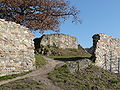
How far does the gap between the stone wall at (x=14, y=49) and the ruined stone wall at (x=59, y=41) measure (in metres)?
9.81

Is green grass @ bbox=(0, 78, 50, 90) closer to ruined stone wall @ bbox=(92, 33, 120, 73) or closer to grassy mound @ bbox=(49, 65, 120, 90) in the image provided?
grassy mound @ bbox=(49, 65, 120, 90)

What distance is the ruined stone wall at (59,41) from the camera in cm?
2583

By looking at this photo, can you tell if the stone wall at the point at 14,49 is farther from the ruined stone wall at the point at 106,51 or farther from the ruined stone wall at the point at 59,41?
the ruined stone wall at the point at 59,41

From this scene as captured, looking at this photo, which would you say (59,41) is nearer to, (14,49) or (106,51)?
(106,51)

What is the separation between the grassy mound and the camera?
12.6m

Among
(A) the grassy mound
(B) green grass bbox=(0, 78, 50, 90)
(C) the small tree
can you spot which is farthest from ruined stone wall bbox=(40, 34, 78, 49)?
(B) green grass bbox=(0, 78, 50, 90)

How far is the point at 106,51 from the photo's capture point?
20.0 meters

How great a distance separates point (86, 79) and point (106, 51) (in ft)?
21.9

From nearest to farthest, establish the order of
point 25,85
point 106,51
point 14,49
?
point 25,85, point 14,49, point 106,51

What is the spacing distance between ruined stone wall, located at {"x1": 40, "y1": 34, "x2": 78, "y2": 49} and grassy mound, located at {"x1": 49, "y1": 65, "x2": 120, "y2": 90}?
10181mm

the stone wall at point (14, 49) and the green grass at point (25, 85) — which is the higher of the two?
the stone wall at point (14, 49)

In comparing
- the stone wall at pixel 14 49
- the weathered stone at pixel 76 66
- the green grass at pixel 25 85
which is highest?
the stone wall at pixel 14 49

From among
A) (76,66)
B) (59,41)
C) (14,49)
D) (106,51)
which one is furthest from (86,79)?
(59,41)

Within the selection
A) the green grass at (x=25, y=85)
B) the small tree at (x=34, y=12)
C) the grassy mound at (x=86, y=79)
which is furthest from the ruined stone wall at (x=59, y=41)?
the green grass at (x=25, y=85)
